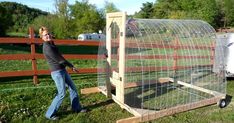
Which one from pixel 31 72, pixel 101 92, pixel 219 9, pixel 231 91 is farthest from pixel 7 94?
pixel 219 9

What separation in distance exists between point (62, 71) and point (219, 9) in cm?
5907

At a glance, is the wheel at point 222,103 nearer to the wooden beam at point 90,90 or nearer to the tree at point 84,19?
the wooden beam at point 90,90

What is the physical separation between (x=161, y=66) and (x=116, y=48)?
132cm

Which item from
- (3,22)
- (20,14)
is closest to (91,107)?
(3,22)

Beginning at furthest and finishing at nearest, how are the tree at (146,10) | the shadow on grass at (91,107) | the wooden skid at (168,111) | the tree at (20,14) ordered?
the tree at (146,10), the tree at (20,14), the shadow on grass at (91,107), the wooden skid at (168,111)

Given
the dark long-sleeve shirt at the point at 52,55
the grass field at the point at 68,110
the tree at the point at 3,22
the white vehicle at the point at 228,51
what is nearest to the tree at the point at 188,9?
the tree at the point at 3,22

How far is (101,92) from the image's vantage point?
778 cm

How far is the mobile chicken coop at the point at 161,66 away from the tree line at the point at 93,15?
2667cm

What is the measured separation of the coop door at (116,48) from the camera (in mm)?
5949

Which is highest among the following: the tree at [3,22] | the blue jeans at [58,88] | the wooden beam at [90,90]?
the tree at [3,22]

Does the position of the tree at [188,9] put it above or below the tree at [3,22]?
above

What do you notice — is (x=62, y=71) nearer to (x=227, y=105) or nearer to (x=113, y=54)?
(x=113, y=54)

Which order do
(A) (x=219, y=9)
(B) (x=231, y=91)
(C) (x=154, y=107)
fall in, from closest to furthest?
(C) (x=154, y=107)
(B) (x=231, y=91)
(A) (x=219, y=9)

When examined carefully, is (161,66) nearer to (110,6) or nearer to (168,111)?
(168,111)
